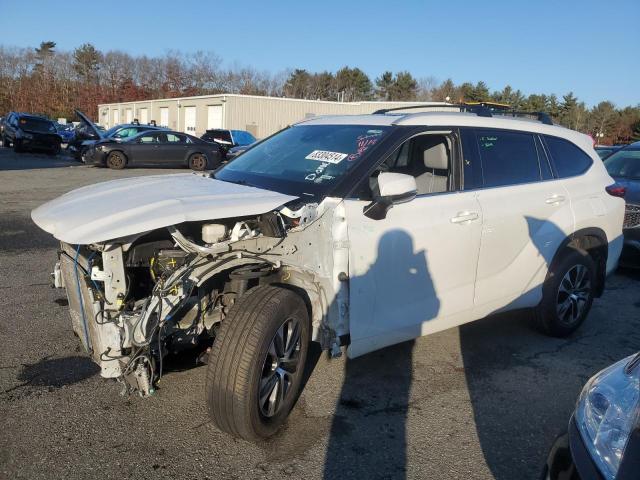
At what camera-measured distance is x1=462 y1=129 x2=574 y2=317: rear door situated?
396cm

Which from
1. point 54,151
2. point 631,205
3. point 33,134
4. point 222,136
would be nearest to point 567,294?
point 631,205

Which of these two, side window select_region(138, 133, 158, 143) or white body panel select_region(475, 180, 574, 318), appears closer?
white body panel select_region(475, 180, 574, 318)

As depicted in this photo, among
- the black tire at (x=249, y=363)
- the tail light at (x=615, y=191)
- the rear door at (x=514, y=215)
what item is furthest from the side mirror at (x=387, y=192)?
the tail light at (x=615, y=191)

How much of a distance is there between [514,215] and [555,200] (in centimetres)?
63

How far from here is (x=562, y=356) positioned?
445 centimetres

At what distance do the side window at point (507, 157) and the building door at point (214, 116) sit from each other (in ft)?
109

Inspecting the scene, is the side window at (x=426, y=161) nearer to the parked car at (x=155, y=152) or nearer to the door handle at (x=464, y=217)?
the door handle at (x=464, y=217)

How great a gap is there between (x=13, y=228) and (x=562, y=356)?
807 cm

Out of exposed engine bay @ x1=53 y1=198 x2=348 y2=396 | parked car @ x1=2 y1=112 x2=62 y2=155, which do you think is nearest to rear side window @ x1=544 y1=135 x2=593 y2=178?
exposed engine bay @ x1=53 y1=198 x2=348 y2=396

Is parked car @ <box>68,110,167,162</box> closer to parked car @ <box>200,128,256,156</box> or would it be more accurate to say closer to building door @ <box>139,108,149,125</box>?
parked car @ <box>200,128,256,156</box>

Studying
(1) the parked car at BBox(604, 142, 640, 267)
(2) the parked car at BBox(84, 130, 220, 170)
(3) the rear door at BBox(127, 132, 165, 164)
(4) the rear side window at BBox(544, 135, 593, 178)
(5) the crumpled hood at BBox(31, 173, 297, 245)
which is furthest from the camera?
(3) the rear door at BBox(127, 132, 165, 164)

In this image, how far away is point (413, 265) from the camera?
343 cm

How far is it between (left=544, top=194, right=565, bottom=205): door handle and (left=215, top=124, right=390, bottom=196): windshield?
1656mm

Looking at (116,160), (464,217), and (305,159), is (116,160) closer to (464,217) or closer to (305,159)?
(305,159)
